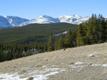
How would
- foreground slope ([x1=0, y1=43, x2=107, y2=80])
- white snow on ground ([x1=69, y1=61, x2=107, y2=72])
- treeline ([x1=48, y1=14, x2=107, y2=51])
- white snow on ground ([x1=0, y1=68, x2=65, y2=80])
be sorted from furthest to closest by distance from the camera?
treeline ([x1=48, y1=14, x2=107, y2=51]) → white snow on ground ([x1=69, y1=61, x2=107, y2=72]) → white snow on ground ([x1=0, y1=68, x2=65, y2=80]) → foreground slope ([x1=0, y1=43, x2=107, y2=80])

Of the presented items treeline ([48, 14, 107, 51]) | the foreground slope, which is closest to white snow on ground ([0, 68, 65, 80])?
the foreground slope

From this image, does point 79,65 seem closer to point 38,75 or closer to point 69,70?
point 69,70

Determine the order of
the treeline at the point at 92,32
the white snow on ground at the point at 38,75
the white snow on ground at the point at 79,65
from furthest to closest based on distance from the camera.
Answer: the treeline at the point at 92,32 → the white snow on ground at the point at 79,65 → the white snow on ground at the point at 38,75

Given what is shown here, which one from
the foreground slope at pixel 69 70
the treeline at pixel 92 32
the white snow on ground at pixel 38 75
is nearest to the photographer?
the foreground slope at pixel 69 70

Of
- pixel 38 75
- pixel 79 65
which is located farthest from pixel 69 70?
pixel 38 75

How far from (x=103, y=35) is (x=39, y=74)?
290ft

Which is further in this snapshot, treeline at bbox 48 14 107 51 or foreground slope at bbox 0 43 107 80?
treeline at bbox 48 14 107 51

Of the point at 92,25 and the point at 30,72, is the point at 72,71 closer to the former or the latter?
the point at 30,72

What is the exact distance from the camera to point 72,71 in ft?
69.2

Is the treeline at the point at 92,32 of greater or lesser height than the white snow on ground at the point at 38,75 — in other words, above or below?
above

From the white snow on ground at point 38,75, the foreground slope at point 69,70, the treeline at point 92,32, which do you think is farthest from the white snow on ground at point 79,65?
the treeline at point 92,32

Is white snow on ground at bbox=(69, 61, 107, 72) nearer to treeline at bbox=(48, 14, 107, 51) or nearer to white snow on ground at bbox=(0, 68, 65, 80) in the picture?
white snow on ground at bbox=(0, 68, 65, 80)

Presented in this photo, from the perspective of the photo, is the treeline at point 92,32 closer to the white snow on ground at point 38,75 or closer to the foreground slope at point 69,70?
the foreground slope at point 69,70

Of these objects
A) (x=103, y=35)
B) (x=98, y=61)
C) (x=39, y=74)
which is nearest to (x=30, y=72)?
(x=39, y=74)
